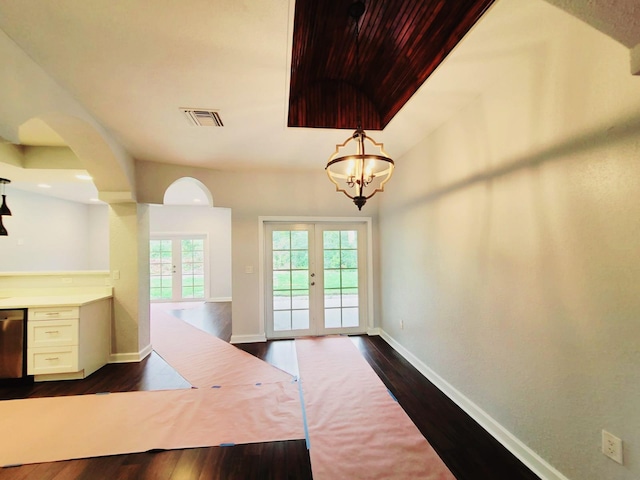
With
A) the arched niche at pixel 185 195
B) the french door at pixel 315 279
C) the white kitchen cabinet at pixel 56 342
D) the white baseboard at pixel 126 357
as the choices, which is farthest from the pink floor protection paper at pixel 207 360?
the arched niche at pixel 185 195

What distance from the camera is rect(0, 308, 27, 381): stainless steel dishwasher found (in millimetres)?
2947

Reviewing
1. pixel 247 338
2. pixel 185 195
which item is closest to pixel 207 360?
pixel 247 338

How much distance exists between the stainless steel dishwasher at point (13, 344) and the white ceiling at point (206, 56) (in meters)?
2.04

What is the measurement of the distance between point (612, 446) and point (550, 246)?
1.04 metres

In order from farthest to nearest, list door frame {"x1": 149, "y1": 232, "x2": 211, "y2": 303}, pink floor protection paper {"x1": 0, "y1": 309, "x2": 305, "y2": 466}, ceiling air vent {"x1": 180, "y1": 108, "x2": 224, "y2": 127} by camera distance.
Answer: door frame {"x1": 149, "y1": 232, "x2": 211, "y2": 303} < ceiling air vent {"x1": 180, "y1": 108, "x2": 224, "y2": 127} < pink floor protection paper {"x1": 0, "y1": 309, "x2": 305, "y2": 466}

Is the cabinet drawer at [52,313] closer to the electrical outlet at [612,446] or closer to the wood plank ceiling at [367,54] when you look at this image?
the wood plank ceiling at [367,54]

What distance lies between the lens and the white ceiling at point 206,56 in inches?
55.1

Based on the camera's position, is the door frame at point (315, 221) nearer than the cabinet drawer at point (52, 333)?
No

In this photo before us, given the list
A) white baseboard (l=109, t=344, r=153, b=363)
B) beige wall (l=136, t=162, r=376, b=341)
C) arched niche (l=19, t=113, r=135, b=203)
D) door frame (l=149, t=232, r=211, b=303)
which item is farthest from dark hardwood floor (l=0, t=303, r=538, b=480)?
door frame (l=149, t=232, r=211, b=303)

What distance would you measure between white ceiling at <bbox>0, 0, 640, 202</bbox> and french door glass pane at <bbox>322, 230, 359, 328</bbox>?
6.54 feet

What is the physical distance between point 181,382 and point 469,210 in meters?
3.45

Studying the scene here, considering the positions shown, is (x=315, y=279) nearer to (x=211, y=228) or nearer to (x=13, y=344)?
(x=13, y=344)

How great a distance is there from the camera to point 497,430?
2.05 metres

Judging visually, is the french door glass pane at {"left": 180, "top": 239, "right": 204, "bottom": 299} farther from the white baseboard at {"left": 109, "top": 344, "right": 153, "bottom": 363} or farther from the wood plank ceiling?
the wood plank ceiling
